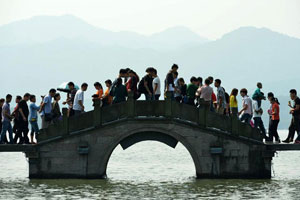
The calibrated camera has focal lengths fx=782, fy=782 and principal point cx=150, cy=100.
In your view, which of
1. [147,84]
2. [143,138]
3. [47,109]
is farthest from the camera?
[143,138]

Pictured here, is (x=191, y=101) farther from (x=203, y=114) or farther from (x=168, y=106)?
(x=168, y=106)

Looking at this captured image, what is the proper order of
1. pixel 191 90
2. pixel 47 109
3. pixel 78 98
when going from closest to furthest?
pixel 78 98 < pixel 191 90 < pixel 47 109

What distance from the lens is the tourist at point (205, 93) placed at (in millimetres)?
28312

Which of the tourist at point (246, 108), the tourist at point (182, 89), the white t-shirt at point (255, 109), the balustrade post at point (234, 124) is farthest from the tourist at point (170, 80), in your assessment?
the white t-shirt at point (255, 109)

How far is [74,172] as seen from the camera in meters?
28.9

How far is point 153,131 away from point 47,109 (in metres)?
3.99

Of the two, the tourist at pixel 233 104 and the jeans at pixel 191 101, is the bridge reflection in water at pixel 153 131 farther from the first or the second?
the jeans at pixel 191 101

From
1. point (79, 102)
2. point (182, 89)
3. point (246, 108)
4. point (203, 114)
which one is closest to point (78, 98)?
point (79, 102)

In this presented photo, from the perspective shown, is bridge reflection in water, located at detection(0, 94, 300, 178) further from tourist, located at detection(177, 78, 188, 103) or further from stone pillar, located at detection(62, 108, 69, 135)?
tourist, located at detection(177, 78, 188, 103)

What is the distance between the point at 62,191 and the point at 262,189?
6.67m

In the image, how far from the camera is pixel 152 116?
2872 centimetres

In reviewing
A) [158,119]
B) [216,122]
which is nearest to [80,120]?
[158,119]

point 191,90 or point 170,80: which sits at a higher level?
point 170,80

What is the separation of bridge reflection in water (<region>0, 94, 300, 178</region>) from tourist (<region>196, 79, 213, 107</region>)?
0.31 metres
